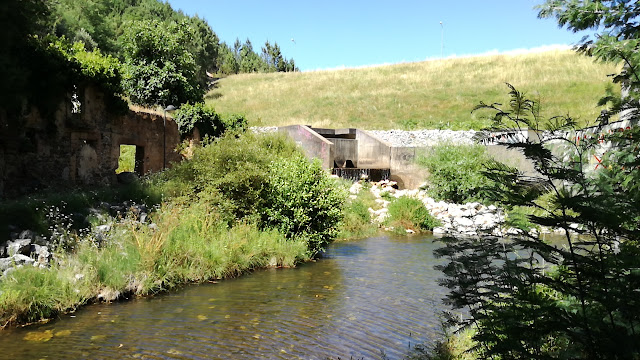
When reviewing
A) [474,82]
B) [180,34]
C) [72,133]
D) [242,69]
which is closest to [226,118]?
[180,34]

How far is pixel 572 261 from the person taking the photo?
264 centimetres

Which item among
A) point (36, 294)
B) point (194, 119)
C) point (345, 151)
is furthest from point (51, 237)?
point (345, 151)

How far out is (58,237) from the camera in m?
7.76

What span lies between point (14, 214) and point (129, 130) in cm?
921

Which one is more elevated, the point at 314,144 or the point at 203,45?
the point at 203,45

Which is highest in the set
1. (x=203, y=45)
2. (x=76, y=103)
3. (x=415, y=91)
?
(x=203, y=45)

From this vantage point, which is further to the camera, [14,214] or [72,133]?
[72,133]

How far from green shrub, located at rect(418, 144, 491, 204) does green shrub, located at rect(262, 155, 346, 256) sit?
772 centimetres

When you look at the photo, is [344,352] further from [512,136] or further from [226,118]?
[226,118]

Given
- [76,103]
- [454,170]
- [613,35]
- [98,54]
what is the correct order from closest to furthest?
[613,35] < [76,103] < [98,54] < [454,170]

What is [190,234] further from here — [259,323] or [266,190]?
[259,323]

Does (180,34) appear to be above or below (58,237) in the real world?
above

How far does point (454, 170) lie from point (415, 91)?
81.5ft

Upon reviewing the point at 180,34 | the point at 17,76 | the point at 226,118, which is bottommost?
the point at 17,76
